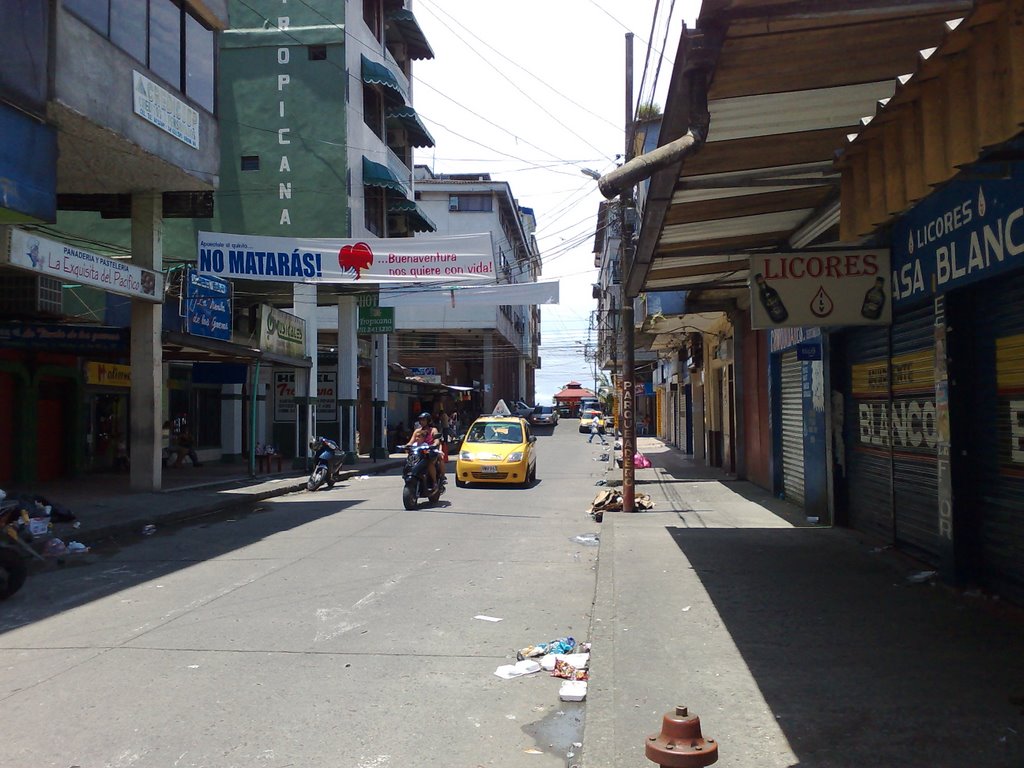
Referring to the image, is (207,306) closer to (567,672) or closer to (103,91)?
(103,91)

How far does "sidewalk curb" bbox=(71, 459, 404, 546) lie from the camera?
12.1 metres

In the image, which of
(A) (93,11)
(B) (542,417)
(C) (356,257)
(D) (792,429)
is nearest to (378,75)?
(C) (356,257)

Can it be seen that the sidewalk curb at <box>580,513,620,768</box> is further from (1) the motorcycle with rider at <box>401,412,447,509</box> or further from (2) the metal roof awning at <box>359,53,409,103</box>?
(2) the metal roof awning at <box>359,53,409,103</box>

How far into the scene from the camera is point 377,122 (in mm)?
31000

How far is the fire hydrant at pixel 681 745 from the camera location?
365 cm

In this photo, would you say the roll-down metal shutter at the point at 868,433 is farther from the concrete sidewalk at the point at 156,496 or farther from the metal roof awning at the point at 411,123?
the metal roof awning at the point at 411,123

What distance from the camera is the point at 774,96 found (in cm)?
585

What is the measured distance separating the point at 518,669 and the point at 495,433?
1488cm

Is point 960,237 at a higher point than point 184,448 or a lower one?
higher

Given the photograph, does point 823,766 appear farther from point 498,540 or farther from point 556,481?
point 556,481

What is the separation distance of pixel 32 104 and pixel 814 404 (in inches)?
460

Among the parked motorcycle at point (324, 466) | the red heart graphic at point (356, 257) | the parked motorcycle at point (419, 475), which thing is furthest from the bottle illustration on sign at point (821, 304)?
the red heart graphic at point (356, 257)

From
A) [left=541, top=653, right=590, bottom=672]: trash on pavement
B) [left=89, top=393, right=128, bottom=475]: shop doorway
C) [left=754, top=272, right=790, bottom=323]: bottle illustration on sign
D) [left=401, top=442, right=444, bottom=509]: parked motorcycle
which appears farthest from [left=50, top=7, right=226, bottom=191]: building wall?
[left=541, top=653, right=590, bottom=672]: trash on pavement

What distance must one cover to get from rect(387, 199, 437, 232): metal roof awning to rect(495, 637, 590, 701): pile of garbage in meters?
26.7
